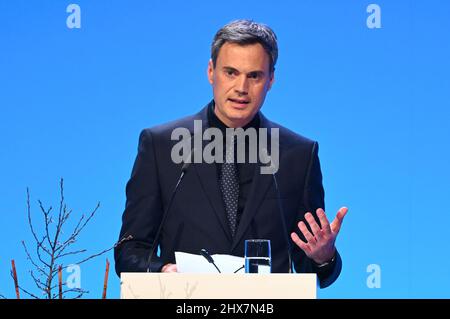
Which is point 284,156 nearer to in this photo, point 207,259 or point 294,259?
point 294,259

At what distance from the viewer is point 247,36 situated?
292 cm

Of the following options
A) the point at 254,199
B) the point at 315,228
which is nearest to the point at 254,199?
the point at 254,199

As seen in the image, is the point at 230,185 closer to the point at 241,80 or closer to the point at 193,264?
the point at 241,80

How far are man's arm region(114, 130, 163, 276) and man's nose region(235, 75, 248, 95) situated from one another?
409 millimetres

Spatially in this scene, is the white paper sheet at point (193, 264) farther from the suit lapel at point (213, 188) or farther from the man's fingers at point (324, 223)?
the suit lapel at point (213, 188)

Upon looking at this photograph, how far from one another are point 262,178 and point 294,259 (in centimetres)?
33

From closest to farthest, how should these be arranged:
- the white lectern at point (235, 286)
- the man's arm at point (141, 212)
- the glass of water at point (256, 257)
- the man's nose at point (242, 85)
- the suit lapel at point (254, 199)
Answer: the white lectern at point (235, 286), the glass of water at point (256, 257), the man's arm at point (141, 212), the suit lapel at point (254, 199), the man's nose at point (242, 85)

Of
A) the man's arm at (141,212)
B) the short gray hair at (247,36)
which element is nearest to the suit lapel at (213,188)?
the man's arm at (141,212)

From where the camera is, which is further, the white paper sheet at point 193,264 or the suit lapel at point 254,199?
the suit lapel at point 254,199

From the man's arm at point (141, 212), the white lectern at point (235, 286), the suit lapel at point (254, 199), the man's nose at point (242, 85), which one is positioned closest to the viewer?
the white lectern at point (235, 286)

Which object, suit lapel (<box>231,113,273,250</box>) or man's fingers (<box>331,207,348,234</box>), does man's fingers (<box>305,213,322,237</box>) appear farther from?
suit lapel (<box>231,113,273,250</box>)

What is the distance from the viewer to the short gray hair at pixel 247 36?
9.59 feet

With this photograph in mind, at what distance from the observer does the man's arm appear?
8.80 feet
